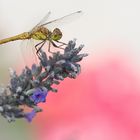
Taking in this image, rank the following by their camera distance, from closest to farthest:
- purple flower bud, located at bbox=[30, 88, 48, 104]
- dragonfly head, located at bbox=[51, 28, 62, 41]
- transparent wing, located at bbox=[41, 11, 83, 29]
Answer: purple flower bud, located at bbox=[30, 88, 48, 104] < dragonfly head, located at bbox=[51, 28, 62, 41] < transparent wing, located at bbox=[41, 11, 83, 29]

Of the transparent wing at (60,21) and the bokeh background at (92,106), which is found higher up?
the transparent wing at (60,21)

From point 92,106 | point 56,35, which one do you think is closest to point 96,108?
point 92,106

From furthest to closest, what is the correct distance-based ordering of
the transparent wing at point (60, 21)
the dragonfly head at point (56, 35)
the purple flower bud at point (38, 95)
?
the transparent wing at point (60, 21) → the dragonfly head at point (56, 35) → the purple flower bud at point (38, 95)

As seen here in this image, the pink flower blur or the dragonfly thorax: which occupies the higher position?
the dragonfly thorax

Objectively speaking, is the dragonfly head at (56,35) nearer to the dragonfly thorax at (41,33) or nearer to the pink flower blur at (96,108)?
the dragonfly thorax at (41,33)

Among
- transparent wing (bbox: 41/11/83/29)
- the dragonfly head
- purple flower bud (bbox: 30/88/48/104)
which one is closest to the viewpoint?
purple flower bud (bbox: 30/88/48/104)

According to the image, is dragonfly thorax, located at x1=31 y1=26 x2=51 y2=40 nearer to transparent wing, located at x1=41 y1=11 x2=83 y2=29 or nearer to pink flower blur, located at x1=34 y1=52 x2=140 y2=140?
transparent wing, located at x1=41 y1=11 x2=83 y2=29

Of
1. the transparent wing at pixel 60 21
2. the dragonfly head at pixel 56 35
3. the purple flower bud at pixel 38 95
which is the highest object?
the transparent wing at pixel 60 21

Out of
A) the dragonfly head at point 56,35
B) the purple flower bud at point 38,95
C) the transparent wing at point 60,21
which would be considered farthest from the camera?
the transparent wing at point 60,21

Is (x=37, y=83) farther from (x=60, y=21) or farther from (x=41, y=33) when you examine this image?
(x=60, y=21)

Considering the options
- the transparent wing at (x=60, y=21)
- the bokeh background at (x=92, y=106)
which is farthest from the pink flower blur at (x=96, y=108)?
the transparent wing at (x=60, y=21)

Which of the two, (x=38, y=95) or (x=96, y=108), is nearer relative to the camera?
(x=38, y=95)

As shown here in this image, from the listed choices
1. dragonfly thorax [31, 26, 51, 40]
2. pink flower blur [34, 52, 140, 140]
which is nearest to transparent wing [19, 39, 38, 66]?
dragonfly thorax [31, 26, 51, 40]

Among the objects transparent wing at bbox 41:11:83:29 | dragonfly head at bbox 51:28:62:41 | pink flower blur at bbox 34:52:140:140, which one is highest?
transparent wing at bbox 41:11:83:29
